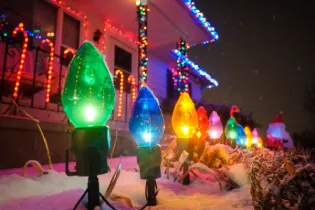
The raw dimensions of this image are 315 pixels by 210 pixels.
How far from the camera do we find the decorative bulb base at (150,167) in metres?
1.87

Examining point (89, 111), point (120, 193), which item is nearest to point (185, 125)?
point (120, 193)

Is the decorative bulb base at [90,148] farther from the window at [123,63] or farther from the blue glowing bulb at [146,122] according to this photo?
the window at [123,63]

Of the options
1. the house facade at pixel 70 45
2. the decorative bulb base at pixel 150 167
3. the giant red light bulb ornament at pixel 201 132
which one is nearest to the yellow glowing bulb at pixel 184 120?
the giant red light bulb ornament at pixel 201 132

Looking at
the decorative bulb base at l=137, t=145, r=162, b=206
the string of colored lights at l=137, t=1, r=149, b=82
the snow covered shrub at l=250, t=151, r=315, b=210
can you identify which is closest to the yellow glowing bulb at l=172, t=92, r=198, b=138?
the decorative bulb base at l=137, t=145, r=162, b=206

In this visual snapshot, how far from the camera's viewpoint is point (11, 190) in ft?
6.36

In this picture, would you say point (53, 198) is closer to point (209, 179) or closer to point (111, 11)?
point (209, 179)

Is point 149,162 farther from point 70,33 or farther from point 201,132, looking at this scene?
point 70,33

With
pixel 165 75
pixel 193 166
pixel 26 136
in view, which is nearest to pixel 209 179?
pixel 193 166

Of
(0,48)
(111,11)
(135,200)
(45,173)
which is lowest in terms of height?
(135,200)

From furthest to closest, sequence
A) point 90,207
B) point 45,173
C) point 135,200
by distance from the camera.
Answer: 1. point 45,173
2. point 135,200
3. point 90,207

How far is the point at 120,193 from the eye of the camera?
6.32ft

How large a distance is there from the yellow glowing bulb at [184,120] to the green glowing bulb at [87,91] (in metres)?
1.17

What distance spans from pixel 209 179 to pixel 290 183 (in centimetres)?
150

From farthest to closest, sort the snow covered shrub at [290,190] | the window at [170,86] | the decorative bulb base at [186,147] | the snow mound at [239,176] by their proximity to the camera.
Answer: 1. the window at [170,86]
2. the decorative bulb base at [186,147]
3. the snow mound at [239,176]
4. the snow covered shrub at [290,190]
